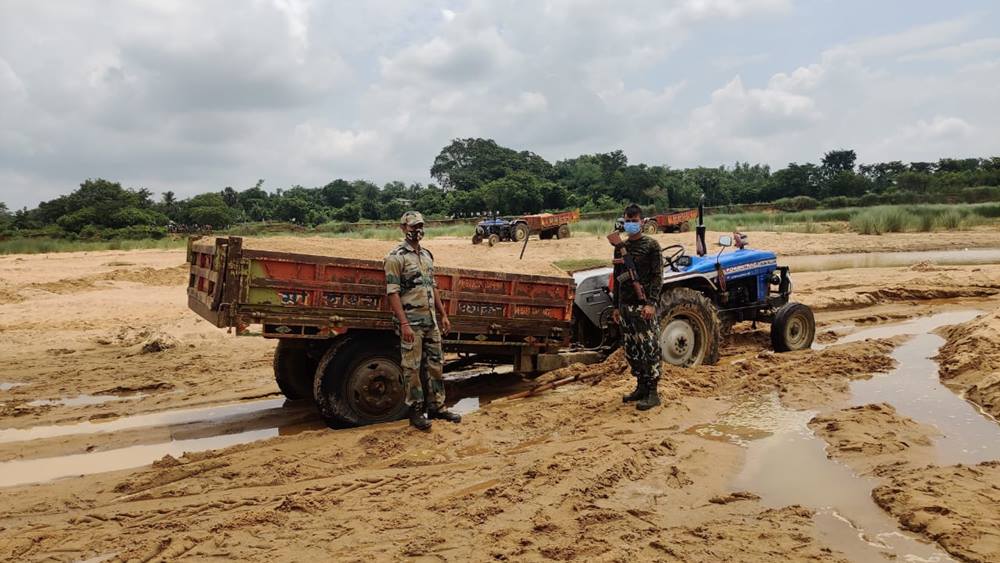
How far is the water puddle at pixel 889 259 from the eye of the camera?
19047 mm

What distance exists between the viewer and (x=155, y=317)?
12648 millimetres

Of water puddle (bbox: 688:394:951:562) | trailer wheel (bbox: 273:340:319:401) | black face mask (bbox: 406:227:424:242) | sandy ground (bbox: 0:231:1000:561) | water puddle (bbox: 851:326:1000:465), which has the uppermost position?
black face mask (bbox: 406:227:424:242)

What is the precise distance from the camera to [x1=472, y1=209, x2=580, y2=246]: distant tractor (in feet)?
94.5

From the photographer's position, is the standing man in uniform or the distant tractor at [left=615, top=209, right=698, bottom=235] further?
the distant tractor at [left=615, top=209, right=698, bottom=235]

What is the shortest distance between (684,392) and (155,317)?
33.5 feet

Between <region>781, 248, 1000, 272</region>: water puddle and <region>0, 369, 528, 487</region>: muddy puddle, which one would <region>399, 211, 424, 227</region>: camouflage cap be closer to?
<region>0, 369, 528, 487</region>: muddy puddle

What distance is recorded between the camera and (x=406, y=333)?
Result: 5.37 m

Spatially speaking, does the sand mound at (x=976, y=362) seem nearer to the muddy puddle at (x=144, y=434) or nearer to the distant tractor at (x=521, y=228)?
the muddy puddle at (x=144, y=434)

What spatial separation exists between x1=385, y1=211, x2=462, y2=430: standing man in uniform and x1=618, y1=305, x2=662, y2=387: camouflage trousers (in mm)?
1664

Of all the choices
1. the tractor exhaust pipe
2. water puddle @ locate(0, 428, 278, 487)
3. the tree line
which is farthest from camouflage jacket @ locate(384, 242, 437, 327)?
the tree line

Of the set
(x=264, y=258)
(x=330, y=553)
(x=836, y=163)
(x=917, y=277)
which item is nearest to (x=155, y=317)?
(x=264, y=258)

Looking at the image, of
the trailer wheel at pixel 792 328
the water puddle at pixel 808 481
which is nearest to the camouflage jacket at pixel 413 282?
the water puddle at pixel 808 481

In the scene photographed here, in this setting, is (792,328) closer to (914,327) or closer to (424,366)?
(914,327)

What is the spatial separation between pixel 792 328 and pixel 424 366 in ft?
16.6
